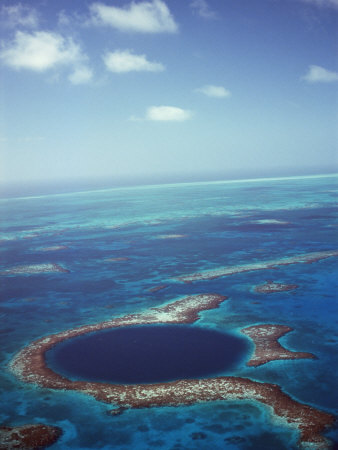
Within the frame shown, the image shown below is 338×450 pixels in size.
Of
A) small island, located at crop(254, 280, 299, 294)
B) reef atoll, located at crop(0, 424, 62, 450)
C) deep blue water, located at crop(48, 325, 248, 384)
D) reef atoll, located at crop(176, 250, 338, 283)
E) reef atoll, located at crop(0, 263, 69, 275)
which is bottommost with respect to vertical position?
reef atoll, located at crop(0, 424, 62, 450)

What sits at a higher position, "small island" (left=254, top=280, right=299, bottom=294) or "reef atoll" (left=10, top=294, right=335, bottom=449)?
"small island" (left=254, top=280, right=299, bottom=294)

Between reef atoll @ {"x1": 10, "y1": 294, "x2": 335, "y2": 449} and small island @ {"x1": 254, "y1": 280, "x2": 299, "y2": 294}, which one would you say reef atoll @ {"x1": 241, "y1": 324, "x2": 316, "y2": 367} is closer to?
reef atoll @ {"x1": 10, "y1": 294, "x2": 335, "y2": 449}

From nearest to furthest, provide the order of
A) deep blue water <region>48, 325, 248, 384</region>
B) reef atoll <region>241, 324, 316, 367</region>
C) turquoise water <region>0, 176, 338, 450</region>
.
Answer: turquoise water <region>0, 176, 338, 450</region>, deep blue water <region>48, 325, 248, 384</region>, reef atoll <region>241, 324, 316, 367</region>

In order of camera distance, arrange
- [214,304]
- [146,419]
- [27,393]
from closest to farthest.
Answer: [146,419] < [27,393] < [214,304]

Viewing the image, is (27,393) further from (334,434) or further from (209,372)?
(334,434)

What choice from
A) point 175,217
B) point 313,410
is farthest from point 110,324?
point 175,217

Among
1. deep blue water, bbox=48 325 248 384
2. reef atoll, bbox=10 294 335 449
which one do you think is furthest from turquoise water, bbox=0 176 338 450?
deep blue water, bbox=48 325 248 384

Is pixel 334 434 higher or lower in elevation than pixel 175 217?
lower
